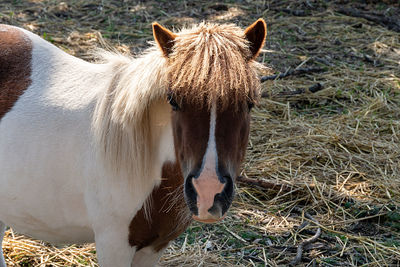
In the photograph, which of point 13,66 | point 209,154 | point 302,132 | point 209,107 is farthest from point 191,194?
point 302,132

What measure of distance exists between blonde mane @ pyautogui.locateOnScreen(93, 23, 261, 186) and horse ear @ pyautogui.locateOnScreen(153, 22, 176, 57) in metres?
0.03

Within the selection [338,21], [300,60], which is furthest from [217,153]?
[338,21]

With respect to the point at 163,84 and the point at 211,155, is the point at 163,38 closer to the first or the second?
the point at 163,84

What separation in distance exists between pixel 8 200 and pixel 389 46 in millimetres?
4924

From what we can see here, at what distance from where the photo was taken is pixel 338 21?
6457 millimetres

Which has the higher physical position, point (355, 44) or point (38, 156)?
point (38, 156)

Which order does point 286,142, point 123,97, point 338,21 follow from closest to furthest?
point 123,97 → point 286,142 → point 338,21

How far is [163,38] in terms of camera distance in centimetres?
185

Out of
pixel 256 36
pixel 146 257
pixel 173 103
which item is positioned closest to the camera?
pixel 173 103

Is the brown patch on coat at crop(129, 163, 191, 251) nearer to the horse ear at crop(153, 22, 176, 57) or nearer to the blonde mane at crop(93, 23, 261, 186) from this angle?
the blonde mane at crop(93, 23, 261, 186)

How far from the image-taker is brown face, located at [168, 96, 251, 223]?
1665 mm

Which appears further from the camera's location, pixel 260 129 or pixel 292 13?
pixel 292 13

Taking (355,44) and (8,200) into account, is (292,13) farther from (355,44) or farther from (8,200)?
(8,200)

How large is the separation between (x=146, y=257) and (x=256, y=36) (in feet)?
3.54
